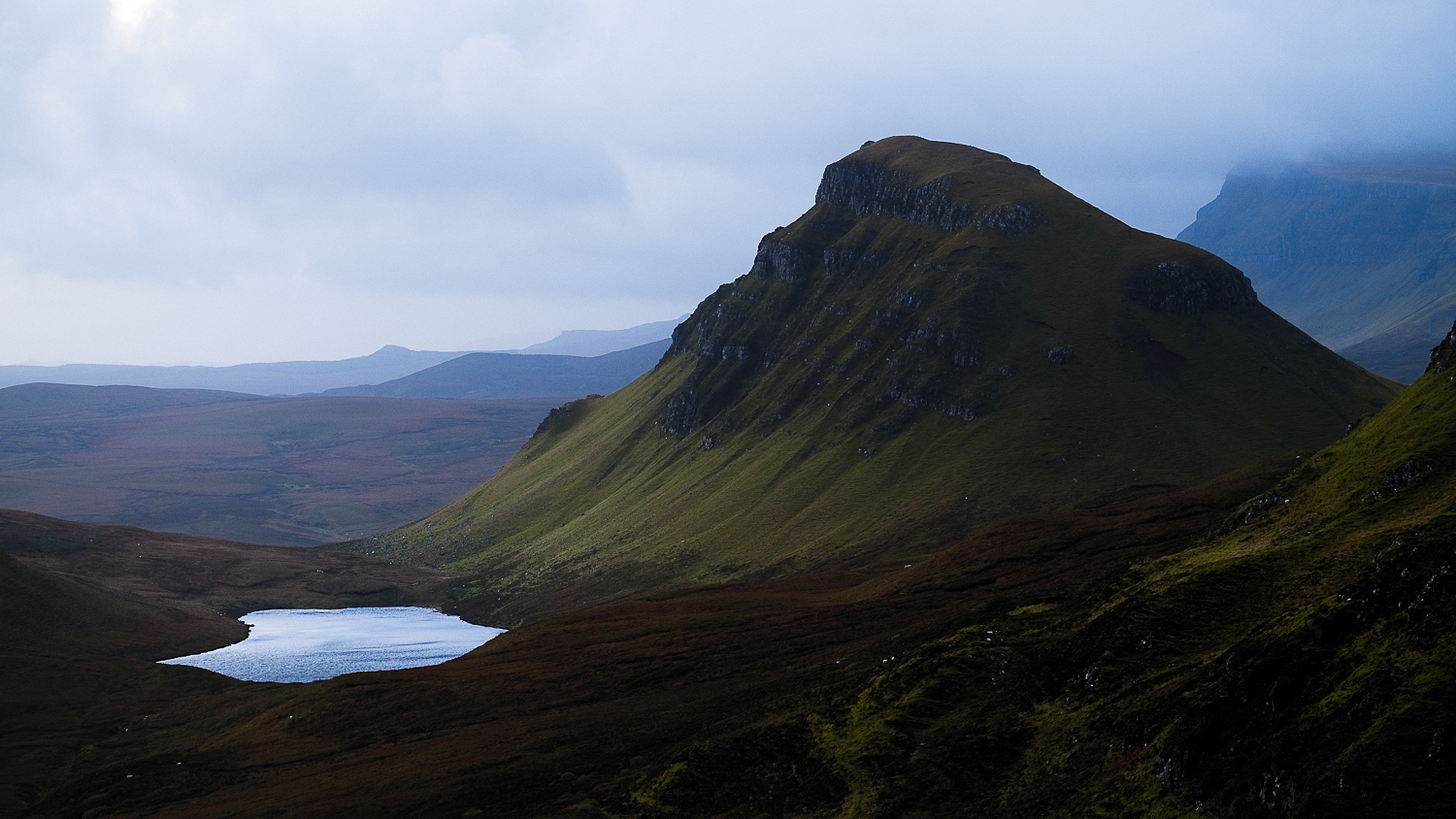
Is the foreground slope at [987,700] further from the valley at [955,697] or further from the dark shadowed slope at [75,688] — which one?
the dark shadowed slope at [75,688]

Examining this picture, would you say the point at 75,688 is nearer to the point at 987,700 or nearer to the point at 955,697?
the point at 955,697

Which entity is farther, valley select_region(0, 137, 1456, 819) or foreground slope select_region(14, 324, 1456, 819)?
valley select_region(0, 137, 1456, 819)

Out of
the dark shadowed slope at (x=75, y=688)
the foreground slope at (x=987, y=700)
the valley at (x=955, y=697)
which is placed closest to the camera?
the foreground slope at (x=987, y=700)

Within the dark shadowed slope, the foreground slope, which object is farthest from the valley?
the dark shadowed slope

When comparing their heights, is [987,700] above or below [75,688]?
above

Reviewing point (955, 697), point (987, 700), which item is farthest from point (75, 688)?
point (987, 700)

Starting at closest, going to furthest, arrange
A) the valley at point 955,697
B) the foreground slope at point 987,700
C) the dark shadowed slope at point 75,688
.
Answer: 1. the foreground slope at point 987,700
2. the valley at point 955,697
3. the dark shadowed slope at point 75,688

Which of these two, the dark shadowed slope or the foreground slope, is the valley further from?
the dark shadowed slope

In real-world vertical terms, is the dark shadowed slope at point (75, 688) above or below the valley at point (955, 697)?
below

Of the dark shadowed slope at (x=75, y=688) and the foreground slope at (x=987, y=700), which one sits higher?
the foreground slope at (x=987, y=700)

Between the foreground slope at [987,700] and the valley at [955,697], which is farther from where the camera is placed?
the valley at [955,697]

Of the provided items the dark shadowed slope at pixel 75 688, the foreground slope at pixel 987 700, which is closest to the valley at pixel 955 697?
the foreground slope at pixel 987 700

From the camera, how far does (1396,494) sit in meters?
79.8

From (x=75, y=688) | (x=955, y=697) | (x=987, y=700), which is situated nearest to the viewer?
(x=987, y=700)
